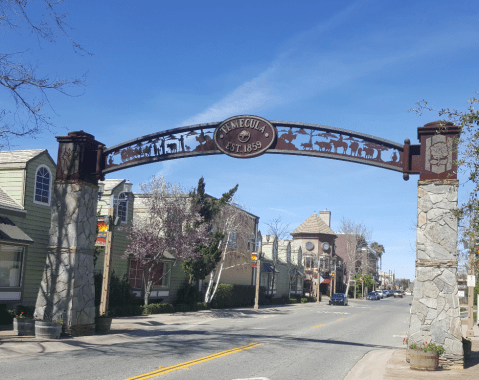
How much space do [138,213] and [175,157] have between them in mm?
19214

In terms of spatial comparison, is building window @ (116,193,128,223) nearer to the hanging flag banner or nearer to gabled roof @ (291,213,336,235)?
the hanging flag banner

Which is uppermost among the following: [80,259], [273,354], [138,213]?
[138,213]

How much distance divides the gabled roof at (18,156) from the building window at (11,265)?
390 cm

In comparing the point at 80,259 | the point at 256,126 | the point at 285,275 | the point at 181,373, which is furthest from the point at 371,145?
the point at 285,275

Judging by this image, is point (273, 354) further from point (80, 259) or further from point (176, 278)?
point (176, 278)

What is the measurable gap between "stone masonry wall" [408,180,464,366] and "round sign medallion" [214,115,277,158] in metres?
4.56

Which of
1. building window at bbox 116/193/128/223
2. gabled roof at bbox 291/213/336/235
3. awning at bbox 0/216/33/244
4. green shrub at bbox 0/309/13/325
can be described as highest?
gabled roof at bbox 291/213/336/235

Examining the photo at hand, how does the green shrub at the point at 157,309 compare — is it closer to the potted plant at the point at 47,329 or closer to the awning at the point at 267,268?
the potted plant at the point at 47,329

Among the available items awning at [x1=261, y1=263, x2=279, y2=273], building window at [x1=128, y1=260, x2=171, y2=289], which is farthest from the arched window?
awning at [x1=261, y1=263, x2=279, y2=273]

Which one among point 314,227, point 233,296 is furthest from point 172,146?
point 314,227

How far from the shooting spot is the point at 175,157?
51.2 ft

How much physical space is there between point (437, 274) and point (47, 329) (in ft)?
34.7

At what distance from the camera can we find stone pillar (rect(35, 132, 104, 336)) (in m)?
15.0

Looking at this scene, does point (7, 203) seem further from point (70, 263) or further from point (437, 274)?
point (437, 274)
